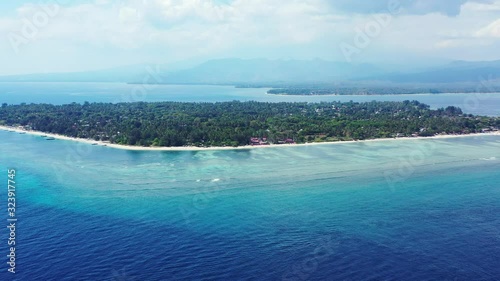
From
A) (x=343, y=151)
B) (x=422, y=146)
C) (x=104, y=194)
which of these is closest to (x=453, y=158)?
(x=422, y=146)

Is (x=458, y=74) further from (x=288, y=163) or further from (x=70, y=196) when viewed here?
(x=70, y=196)

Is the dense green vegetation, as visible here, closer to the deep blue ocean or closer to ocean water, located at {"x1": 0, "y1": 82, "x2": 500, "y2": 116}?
the deep blue ocean

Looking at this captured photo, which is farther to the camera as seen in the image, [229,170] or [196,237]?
[229,170]

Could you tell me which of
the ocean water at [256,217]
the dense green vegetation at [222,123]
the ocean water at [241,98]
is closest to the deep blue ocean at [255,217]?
the ocean water at [256,217]

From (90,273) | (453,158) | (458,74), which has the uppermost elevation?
(458,74)

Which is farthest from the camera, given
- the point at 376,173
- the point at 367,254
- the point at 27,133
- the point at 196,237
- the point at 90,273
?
the point at 27,133

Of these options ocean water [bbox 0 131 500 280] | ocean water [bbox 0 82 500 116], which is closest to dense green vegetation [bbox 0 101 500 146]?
ocean water [bbox 0 131 500 280]
